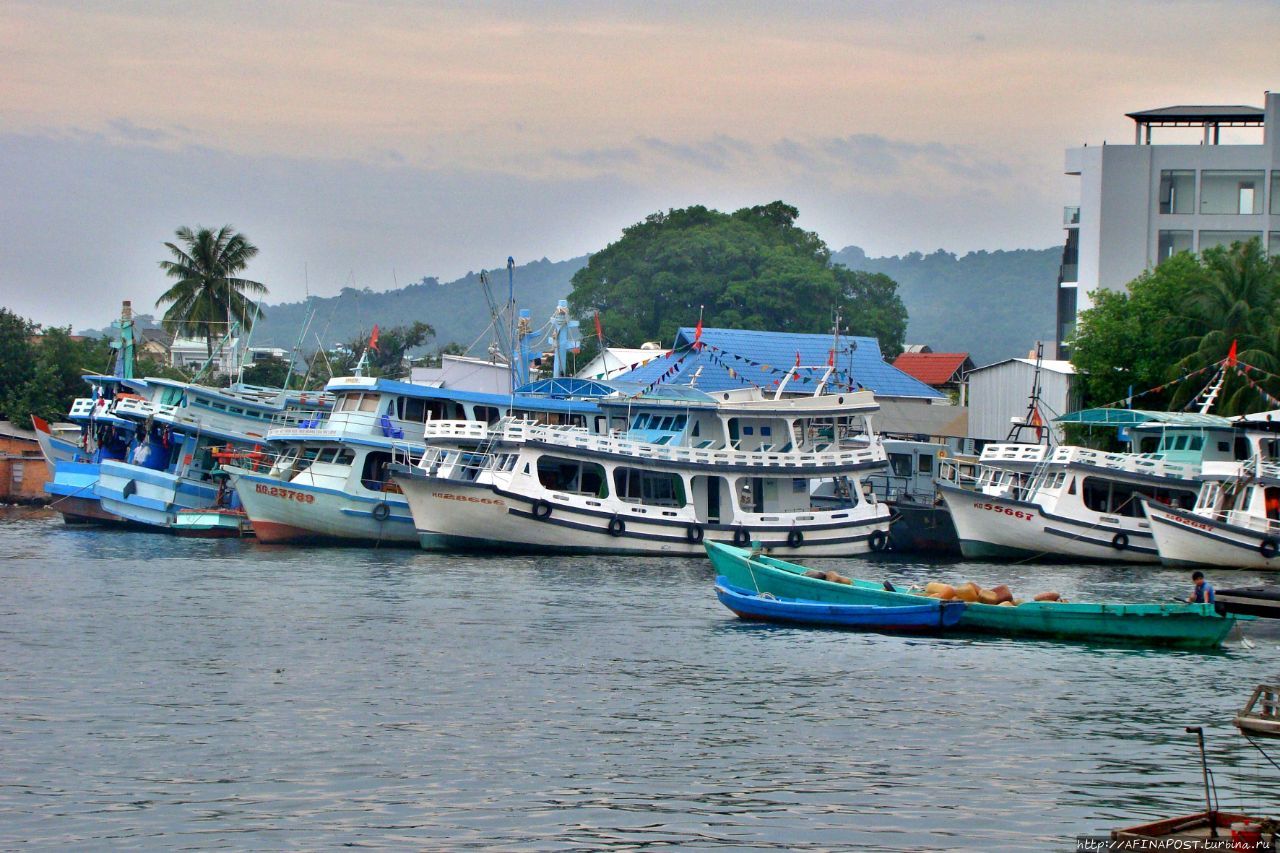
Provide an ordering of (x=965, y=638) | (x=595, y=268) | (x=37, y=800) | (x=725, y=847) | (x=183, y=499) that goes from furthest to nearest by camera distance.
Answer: (x=595, y=268) < (x=183, y=499) < (x=965, y=638) < (x=37, y=800) < (x=725, y=847)

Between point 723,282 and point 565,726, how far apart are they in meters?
76.7

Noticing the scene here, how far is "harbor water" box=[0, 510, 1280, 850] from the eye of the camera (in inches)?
671

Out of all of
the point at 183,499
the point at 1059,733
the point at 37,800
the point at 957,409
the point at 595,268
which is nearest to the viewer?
the point at 37,800

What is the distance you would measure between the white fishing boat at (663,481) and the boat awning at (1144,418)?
665 cm

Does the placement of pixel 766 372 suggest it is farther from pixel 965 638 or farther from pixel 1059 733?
pixel 1059 733

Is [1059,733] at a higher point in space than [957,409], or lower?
lower

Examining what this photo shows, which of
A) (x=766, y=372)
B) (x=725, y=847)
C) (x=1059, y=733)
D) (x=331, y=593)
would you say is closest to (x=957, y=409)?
(x=766, y=372)

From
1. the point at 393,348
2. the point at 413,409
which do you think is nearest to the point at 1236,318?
the point at 413,409

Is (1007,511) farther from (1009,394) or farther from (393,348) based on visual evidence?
(393,348)

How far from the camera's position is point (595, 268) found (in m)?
109

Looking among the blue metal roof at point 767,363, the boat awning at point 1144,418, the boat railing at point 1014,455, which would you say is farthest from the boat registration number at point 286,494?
the boat awning at point 1144,418

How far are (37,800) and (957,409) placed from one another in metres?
51.3

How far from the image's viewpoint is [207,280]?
70812 millimetres

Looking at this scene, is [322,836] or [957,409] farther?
[957,409]
